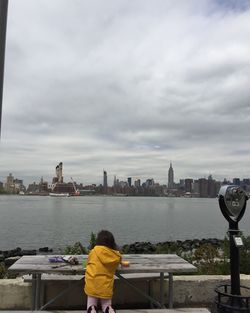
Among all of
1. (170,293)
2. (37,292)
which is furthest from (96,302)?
(170,293)

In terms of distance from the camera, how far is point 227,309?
17.4 ft

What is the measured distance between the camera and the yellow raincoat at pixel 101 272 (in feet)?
16.4

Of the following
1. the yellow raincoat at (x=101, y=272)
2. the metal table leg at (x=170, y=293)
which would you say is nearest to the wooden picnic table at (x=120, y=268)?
the metal table leg at (x=170, y=293)

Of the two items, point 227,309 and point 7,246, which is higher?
point 227,309

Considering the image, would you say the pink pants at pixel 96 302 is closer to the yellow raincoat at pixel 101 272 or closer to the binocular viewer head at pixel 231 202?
the yellow raincoat at pixel 101 272

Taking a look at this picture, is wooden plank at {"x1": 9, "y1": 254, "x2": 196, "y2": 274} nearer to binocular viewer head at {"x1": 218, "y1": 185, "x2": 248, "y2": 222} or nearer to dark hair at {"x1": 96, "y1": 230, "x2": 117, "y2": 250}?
dark hair at {"x1": 96, "y1": 230, "x2": 117, "y2": 250}

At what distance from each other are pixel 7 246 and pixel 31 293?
85.9 feet

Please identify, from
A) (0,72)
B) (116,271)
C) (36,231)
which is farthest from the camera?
(36,231)

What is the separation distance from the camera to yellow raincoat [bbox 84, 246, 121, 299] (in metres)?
4.99

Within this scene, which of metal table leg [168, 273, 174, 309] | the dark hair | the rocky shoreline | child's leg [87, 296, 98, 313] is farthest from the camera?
the rocky shoreline

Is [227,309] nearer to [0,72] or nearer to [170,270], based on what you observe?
[170,270]

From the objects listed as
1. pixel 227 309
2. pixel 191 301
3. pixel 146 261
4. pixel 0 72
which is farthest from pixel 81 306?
pixel 0 72

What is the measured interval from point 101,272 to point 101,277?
55 millimetres

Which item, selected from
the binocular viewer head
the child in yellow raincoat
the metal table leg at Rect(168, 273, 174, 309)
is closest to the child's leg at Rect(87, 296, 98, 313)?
the child in yellow raincoat
